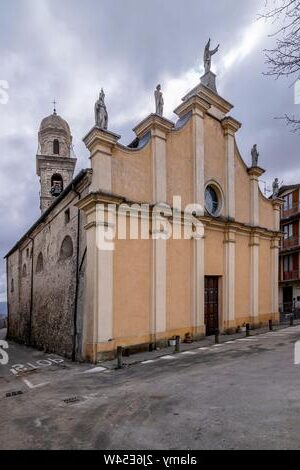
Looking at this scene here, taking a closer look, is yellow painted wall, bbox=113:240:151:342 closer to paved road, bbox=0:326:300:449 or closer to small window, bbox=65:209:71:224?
paved road, bbox=0:326:300:449

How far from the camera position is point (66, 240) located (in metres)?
16.2

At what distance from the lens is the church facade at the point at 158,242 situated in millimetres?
12164

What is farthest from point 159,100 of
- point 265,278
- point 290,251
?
point 290,251

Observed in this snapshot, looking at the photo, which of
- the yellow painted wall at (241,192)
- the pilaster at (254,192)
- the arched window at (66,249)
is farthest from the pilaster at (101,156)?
the pilaster at (254,192)

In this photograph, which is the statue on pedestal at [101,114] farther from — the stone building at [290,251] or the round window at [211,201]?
the stone building at [290,251]

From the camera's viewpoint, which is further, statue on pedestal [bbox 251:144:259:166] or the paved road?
statue on pedestal [bbox 251:144:259:166]

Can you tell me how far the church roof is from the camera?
30703mm

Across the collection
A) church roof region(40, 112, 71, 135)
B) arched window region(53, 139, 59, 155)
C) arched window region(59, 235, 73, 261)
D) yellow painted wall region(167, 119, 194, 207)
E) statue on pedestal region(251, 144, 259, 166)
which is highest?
church roof region(40, 112, 71, 135)

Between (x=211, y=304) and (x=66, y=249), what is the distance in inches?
314

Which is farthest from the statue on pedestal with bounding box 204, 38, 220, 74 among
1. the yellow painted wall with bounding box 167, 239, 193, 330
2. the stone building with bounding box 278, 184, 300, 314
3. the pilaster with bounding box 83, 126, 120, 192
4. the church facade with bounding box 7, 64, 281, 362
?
the stone building with bounding box 278, 184, 300, 314

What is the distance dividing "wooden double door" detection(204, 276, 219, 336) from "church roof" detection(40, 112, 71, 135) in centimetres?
2198
